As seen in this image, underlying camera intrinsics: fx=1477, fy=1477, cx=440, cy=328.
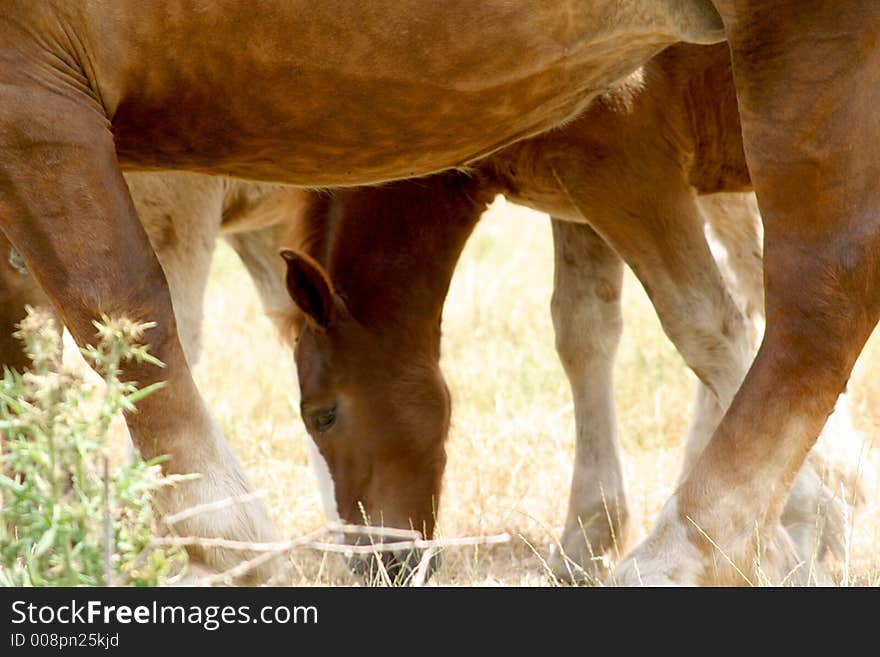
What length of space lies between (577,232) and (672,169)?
95 centimetres

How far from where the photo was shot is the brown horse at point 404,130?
10.5 ft

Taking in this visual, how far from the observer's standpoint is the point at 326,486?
489 centimetres

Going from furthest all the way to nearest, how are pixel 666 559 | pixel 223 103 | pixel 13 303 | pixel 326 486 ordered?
pixel 326 486, pixel 13 303, pixel 666 559, pixel 223 103

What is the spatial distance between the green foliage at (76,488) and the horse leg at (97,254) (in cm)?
62

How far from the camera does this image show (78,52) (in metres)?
3.27

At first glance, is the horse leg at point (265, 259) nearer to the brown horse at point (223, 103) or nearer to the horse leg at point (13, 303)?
the horse leg at point (13, 303)

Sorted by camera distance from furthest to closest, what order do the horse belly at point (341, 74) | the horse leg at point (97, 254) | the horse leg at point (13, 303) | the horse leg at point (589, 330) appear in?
the horse leg at point (589, 330) → the horse leg at point (13, 303) → the horse belly at point (341, 74) → the horse leg at point (97, 254)

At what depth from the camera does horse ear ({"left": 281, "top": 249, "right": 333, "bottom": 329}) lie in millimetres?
4648

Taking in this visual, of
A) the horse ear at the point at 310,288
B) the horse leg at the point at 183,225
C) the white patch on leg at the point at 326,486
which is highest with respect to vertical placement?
the horse leg at the point at 183,225

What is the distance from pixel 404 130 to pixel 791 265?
1005mm

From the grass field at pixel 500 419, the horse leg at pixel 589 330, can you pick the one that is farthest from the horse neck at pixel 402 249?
the grass field at pixel 500 419

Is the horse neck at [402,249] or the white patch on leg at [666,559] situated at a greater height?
the horse neck at [402,249]

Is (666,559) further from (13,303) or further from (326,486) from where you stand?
(13,303)

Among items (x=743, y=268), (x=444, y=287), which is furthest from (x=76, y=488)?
(x=743, y=268)
